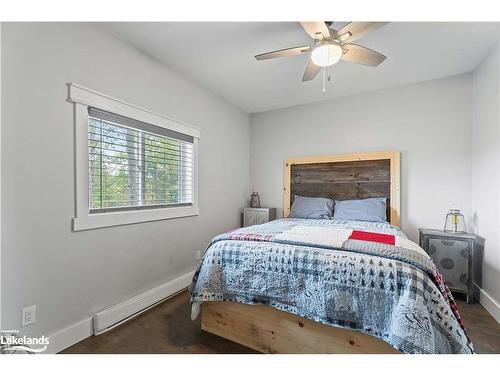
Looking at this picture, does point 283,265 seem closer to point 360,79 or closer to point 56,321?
point 56,321

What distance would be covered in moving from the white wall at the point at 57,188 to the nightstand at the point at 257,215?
144cm

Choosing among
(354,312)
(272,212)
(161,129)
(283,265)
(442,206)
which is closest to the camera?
(354,312)

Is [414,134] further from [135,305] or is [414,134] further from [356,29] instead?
[135,305]

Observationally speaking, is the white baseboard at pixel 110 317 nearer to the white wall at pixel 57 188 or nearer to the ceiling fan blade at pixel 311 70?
the white wall at pixel 57 188

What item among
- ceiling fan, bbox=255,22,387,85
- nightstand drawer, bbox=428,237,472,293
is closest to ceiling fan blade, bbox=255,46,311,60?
ceiling fan, bbox=255,22,387,85

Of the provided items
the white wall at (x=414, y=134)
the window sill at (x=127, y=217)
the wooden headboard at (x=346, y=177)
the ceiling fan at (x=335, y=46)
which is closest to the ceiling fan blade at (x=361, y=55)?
the ceiling fan at (x=335, y=46)

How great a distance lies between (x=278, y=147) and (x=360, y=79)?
4.82 ft

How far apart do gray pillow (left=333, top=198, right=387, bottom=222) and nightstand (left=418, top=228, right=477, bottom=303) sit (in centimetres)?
50

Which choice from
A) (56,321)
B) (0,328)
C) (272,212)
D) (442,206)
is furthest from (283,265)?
(442,206)

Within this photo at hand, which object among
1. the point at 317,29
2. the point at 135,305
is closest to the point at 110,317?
the point at 135,305

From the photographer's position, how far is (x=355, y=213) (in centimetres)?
280

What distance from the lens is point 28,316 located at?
4.77 feet

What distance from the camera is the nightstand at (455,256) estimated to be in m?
2.25

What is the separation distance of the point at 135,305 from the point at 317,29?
8.61ft
